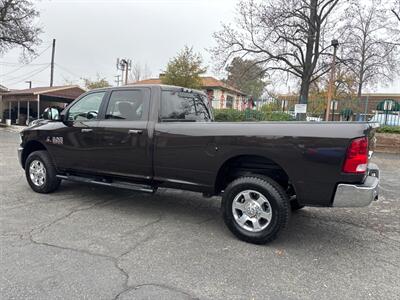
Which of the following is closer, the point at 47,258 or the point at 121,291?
the point at 121,291

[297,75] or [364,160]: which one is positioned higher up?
[297,75]

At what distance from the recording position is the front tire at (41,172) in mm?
5855

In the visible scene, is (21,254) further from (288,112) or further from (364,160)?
(288,112)

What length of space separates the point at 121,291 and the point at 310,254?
2165 mm

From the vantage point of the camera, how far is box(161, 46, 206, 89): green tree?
82.1 ft

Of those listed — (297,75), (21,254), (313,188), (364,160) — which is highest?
(297,75)

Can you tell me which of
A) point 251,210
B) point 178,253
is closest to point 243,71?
point 251,210

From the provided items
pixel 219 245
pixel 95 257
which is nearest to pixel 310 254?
pixel 219 245

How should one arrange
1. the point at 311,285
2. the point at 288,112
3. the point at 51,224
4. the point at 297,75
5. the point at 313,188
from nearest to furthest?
the point at 311,285, the point at 313,188, the point at 51,224, the point at 288,112, the point at 297,75

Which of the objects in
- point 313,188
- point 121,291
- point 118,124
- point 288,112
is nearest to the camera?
point 121,291

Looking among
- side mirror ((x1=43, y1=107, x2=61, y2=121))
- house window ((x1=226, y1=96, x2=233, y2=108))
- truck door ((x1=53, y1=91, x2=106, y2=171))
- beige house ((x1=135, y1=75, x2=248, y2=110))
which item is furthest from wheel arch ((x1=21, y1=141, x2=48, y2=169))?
house window ((x1=226, y1=96, x2=233, y2=108))

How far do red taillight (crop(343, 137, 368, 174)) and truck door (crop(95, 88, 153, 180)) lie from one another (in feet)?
8.40

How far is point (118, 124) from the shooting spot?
198 inches

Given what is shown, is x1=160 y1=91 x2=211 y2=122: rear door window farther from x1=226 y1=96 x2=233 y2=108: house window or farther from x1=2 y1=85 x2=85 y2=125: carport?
x1=226 y1=96 x2=233 y2=108: house window
